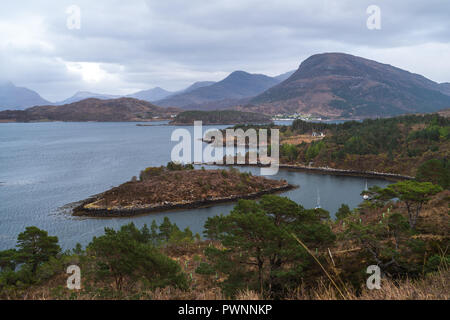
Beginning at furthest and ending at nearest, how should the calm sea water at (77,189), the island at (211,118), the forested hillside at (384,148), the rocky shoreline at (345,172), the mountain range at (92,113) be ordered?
the mountain range at (92,113), the island at (211,118), the forested hillside at (384,148), the rocky shoreline at (345,172), the calm sea water at (77,189)

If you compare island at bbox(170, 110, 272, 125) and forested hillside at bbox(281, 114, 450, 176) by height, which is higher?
island at bbox(170, 110, 272, 125)

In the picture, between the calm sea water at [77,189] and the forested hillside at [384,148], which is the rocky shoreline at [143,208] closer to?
the calm sea water at [77,189]

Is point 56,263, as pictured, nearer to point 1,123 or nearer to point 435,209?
point 435,209

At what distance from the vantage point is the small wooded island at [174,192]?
28178 mm

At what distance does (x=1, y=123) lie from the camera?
168 meters

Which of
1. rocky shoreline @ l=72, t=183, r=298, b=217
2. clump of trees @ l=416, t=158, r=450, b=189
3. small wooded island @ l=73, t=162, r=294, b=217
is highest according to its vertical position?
clump of trees @ l=416, t=158, r=450, b=189

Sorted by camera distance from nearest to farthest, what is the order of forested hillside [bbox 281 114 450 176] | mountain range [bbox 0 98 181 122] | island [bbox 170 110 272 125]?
1. forested hillside [bbox 281 114 450 176]
2. island [bbox 170 110 272 125]
3. mountain range [bbox 0 98 181 122]

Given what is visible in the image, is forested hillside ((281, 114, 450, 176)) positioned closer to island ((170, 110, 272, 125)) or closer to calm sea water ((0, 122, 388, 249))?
calm sea water ((0, 122, 388, 249))

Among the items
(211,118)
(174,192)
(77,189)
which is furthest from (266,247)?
(211,118)

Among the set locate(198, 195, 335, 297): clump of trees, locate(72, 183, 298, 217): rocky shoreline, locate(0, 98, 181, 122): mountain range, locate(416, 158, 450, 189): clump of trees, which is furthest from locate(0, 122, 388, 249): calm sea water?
locate(0, 98, 181, 122): mountain range

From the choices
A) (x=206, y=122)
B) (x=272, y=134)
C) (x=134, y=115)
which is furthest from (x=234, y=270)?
(x=134, y=115)

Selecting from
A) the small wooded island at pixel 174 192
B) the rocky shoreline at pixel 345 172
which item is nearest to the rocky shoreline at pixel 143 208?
the small wooded island at pixel 174 192

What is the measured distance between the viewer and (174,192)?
103 ft

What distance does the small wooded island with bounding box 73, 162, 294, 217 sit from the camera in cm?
2818
